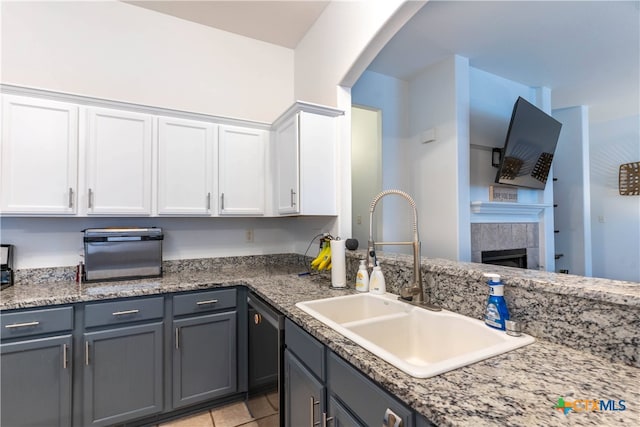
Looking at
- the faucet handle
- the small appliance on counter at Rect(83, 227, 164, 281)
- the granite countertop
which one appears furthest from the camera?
the small appliance on counter at Rect(83, 227, 164, 281)

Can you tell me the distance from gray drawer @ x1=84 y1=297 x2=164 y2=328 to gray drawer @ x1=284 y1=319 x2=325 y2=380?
0.96 m

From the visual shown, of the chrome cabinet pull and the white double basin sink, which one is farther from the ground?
the white double basin sink

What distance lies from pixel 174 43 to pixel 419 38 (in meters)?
2.14

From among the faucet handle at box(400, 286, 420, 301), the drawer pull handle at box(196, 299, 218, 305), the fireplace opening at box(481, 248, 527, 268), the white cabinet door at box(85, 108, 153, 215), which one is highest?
the white cabinet door at box(85, 108, 153, 215)

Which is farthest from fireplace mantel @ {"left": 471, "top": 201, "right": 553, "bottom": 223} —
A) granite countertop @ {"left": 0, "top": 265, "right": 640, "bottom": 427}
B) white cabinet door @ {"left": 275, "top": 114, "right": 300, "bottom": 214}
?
granite countertop @ {"left": 0, "top": 265, "right": 640, "bottom": 427}

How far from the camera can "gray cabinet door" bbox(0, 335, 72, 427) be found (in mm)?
1532

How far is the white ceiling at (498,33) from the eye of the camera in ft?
7.80

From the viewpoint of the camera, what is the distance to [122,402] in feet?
5.84

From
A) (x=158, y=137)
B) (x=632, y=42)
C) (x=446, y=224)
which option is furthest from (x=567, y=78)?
(x=158, y=137)

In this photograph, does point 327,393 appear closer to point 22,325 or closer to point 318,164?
point 318,164

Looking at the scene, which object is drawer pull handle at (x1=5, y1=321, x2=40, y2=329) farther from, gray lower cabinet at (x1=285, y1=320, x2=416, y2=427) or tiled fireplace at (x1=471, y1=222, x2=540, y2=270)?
tiled fireplace at (x1=471, y1=222, x2=540, y2=270)

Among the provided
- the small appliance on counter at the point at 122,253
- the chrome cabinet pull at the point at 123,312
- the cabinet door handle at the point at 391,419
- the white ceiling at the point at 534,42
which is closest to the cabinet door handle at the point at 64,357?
the chrome cabinet pull at the point at 123,312

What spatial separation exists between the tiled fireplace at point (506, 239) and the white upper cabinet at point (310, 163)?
5.99ft

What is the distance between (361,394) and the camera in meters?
0.90
